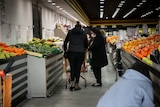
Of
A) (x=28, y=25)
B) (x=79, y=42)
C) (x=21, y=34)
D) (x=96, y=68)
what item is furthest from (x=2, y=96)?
(x=28, y=25)

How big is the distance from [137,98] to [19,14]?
8.55 m

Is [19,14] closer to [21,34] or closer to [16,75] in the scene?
[21,34]

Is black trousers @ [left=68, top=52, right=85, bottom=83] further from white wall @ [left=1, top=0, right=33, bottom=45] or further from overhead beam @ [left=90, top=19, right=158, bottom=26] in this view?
overhead beam @ [left=90, top=19, right=158, bottom=26]

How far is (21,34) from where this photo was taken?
1077cm

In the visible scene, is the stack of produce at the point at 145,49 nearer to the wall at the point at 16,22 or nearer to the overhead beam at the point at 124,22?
the wall at the point at 16,22

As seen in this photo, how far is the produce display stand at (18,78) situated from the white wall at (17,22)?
2.40m

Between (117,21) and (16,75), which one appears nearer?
(16,75)

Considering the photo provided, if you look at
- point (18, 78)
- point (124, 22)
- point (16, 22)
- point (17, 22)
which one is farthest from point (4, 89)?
point (124, 22)

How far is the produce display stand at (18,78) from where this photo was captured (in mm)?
5816

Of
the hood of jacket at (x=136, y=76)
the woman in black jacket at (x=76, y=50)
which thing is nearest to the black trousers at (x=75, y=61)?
the woman in black jacket at (x=76, y=50)

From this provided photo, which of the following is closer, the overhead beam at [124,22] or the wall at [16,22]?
the wall at [16,22]

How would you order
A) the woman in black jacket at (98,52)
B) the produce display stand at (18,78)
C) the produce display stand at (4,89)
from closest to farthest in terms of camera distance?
the produce display stand at (4,89)
the produce display stand at (18,78)
the woman in black jacket at (98,52)

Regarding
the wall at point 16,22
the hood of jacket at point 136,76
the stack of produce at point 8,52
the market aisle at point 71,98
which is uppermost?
the wall at point 16,22

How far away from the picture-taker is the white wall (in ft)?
29.9
